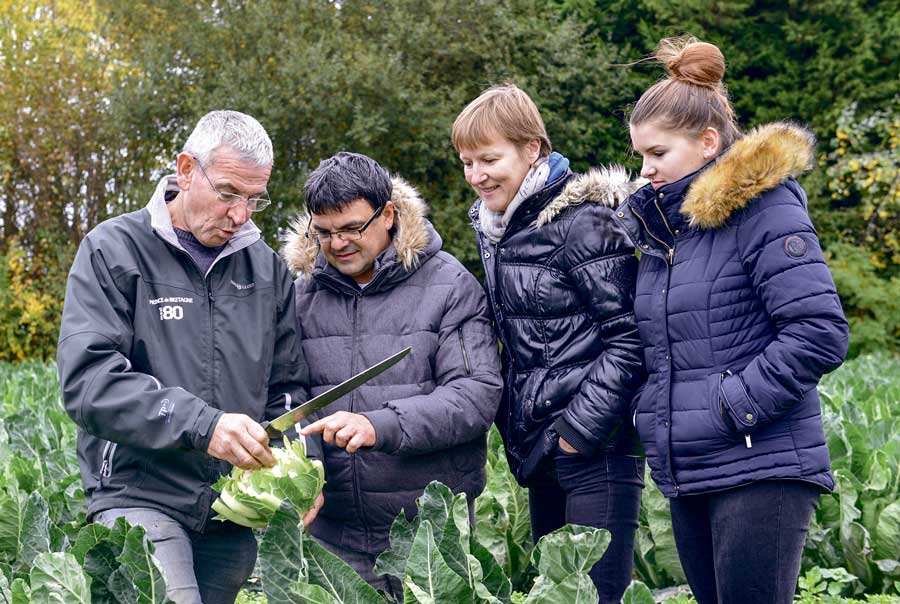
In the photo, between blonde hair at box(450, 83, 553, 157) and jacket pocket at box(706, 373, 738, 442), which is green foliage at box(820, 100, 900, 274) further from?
jacket pocket at box(706, 373, 738, 442)

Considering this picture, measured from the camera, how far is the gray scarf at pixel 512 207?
3305 millimetres

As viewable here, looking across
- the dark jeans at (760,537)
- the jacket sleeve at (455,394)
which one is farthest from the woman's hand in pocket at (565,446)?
the dark jeans at (760,537)

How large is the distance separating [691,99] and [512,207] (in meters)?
0.65

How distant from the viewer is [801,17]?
23.0 meters

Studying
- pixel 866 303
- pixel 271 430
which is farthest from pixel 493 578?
pixel 866 303

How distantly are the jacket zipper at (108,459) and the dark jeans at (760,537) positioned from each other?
1750mm

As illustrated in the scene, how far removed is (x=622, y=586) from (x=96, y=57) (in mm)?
21587

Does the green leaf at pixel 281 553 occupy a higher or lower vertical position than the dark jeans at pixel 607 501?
higher

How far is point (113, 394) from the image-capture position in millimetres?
2809

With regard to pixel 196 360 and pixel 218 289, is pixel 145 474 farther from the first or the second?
pixel 218 289

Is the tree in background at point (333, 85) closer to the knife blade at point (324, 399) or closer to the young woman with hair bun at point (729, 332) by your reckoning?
the young woman with hair bun at point (729, 332)

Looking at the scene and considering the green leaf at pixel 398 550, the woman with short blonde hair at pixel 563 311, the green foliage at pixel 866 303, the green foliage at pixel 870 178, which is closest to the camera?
the green leaf at pixel 398 550

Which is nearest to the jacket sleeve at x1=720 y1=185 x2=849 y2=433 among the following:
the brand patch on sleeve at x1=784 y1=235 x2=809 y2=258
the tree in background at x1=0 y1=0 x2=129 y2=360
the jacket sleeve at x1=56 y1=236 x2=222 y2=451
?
the brand patch on sleeve at x1=784 y1=235 x2=809 y2=258

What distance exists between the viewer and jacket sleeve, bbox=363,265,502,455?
121 inches
